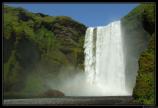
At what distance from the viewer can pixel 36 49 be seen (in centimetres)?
12938

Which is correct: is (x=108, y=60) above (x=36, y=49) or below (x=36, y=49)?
below

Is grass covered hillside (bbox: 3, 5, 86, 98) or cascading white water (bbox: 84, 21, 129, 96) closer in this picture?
cascading white water (bbox: 84, 21, 129, 96)

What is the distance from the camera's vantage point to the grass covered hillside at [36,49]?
403 ft

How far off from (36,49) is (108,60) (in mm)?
29685

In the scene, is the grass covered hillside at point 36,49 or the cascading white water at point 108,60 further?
the grass covered hillside at point 36,49

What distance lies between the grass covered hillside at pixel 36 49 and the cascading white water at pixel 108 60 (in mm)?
13594

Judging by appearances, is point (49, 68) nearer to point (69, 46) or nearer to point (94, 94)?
point (69, 46)

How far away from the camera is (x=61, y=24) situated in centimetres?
14475

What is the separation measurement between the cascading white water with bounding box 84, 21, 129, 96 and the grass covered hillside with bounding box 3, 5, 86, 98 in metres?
13.6

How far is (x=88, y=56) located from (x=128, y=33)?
14.2m

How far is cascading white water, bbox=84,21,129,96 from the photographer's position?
107m

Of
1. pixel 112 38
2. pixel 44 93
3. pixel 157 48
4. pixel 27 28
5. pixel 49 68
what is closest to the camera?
pixel 157 48

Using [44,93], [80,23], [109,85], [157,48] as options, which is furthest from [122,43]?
[157,48]

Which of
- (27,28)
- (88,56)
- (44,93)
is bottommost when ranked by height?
(44,93)
